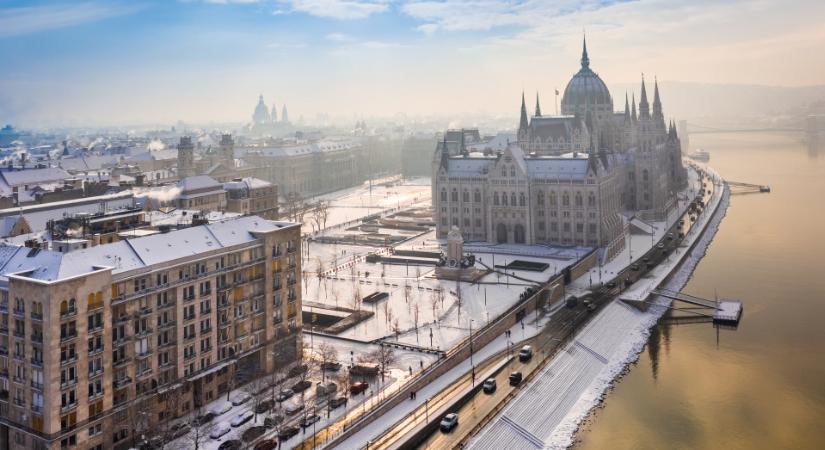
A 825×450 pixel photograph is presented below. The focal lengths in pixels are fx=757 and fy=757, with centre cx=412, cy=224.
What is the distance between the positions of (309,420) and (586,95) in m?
144

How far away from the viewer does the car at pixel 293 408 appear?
60653 millimetres

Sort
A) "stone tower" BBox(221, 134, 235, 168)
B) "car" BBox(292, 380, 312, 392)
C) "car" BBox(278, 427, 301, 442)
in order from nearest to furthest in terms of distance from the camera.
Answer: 1. "car" BBox(278, 427, 301, 442)
2. "car" BBox(292, 380, 312, 392)
3. "stone tower" BBox(221, 134, 235, 168)

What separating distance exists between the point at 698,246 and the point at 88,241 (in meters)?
105

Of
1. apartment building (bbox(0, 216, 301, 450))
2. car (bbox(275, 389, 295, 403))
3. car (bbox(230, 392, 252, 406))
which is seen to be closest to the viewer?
apartment building (bbox(0, 216, 301, 450))

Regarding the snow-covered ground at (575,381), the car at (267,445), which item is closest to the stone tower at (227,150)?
the snow-covered ground at (575,381)

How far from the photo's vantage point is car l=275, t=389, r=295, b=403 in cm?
6306

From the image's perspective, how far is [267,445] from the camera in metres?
54.8

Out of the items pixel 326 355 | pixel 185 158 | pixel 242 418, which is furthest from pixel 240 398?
pixel 185 158

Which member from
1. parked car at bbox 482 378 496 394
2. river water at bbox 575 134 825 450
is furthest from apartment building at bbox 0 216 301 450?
river water at bbox 575 134 825 450

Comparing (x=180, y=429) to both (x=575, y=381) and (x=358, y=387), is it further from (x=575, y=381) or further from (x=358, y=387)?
(x=575, y=381)

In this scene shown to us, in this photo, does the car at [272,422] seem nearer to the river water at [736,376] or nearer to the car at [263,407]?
the car at [263,407]

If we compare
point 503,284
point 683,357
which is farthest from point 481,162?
point 683,357

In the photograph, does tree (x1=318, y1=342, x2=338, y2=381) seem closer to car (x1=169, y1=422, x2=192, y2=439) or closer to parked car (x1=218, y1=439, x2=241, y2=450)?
parked car (x1=218, y1=439, x2=241, y2=450)

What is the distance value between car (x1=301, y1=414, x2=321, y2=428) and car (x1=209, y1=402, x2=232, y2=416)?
6.81 metres
